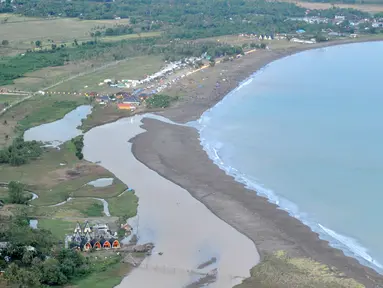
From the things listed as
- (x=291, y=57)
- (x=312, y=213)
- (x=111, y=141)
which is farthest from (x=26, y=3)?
(x=312, y=213)

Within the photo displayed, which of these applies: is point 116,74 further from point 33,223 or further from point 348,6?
point 348,6

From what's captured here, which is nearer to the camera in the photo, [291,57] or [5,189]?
[5,189]

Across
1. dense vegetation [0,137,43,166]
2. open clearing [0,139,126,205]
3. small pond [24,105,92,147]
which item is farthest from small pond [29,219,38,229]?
small pond [24,105,92,147]

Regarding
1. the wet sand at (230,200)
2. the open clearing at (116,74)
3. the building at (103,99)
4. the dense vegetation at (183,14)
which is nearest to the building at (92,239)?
the wet sand at (230,200)

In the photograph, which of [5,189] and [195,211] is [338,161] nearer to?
[195,211]

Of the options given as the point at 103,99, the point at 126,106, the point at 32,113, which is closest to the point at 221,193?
the point at 126,106

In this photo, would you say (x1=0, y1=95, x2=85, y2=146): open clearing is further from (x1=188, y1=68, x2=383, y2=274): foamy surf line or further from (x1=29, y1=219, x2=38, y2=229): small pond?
(x1=29, y1=219, x2=38, y2=229): small pond
